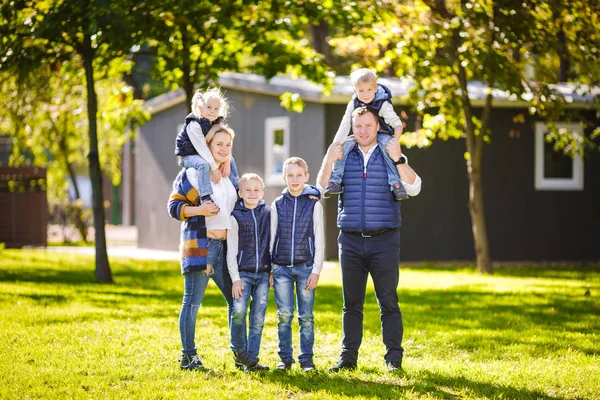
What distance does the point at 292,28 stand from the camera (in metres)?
13.7

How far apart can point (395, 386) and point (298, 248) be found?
118 cm

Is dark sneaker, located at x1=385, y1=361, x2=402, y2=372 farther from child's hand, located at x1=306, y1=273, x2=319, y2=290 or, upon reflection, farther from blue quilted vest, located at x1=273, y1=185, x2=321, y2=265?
blue quilted vest, located at x1=273, y1=185, x2=321, y2=265

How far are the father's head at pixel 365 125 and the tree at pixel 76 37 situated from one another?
16.4 feet

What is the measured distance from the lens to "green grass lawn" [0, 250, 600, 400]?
6164 mm

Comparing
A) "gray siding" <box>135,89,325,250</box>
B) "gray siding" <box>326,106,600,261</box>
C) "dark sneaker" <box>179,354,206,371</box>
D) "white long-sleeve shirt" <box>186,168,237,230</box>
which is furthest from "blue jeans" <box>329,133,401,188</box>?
"gray siding" <box>326,106,600,261</box>

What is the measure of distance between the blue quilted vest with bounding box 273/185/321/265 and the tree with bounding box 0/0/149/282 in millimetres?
4926

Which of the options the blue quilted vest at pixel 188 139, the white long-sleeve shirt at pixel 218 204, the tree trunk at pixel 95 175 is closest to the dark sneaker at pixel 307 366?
the white long-sleeve shirt at pixel 218 204

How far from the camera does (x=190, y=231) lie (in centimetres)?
658

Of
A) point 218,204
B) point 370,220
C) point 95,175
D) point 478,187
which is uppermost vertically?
point 95,175

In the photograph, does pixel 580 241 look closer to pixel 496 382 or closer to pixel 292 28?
pixel 292 28

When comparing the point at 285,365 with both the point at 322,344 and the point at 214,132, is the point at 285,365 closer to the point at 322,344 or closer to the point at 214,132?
the point at 322,344

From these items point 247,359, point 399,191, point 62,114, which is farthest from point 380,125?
point 62,114

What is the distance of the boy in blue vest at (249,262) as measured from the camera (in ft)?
21.9

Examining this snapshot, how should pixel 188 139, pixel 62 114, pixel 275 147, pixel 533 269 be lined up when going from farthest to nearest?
pixel 62 114, pixel 275 147, pixel 533 269, pixel 188 139
